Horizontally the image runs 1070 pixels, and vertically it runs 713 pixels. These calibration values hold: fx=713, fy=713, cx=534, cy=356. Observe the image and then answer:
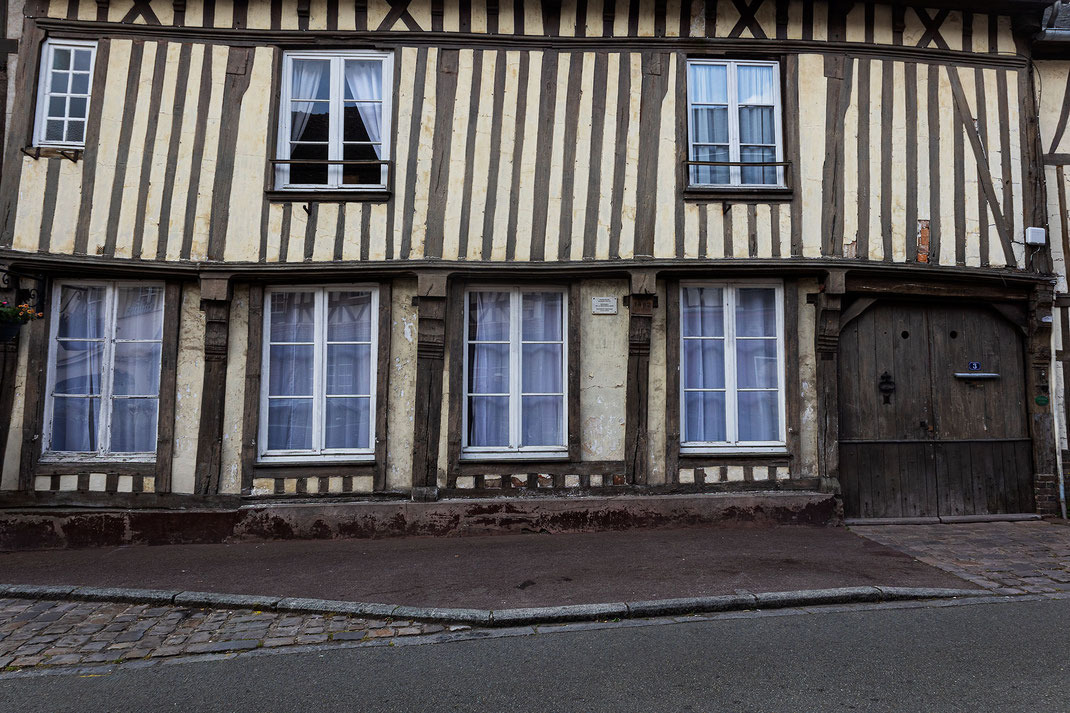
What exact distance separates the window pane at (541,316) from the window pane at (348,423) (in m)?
1.74

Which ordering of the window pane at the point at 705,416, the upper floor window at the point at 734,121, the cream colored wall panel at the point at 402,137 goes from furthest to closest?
the upper floor window at the point at 734,121 → the window pane at the point at 705,416 → the cream colored wall panel at the point at 402,137

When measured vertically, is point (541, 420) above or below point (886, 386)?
below

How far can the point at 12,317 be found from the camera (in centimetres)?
614

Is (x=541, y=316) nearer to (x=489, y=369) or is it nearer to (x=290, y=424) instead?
(x=489, y=369)

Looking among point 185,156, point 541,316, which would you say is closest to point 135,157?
point 185,156

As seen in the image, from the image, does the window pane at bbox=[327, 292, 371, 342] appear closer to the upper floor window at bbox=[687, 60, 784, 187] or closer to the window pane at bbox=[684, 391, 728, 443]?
the window pane at bbox=[684, 391, 728, 443]

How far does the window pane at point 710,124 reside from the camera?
291 inches

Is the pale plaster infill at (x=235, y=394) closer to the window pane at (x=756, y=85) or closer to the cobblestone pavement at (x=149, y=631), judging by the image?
the cobblestone pavement at (x=149, y=631)

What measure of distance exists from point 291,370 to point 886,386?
6102 millimetres

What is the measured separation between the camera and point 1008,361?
7648mm

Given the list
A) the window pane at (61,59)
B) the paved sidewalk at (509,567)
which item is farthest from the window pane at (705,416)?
the window pane at (61,59)

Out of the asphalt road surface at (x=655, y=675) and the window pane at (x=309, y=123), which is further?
the window pane at (x=309, y=123)

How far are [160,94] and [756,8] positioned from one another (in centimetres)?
608

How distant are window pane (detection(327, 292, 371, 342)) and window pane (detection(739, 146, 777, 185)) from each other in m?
4.07
